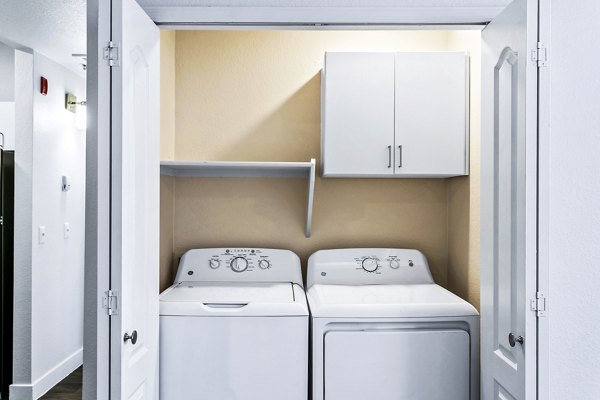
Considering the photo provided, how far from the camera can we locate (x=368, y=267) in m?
2.54

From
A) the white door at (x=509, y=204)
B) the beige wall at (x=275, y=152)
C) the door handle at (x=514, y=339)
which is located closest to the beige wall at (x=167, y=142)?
the beige wall at (x=275, y=152)

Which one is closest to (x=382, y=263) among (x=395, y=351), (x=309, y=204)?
(x=309, y=204)

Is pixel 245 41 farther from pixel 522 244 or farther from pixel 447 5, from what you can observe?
pixel 522 244

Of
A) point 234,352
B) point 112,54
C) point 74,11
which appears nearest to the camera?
point 112,54

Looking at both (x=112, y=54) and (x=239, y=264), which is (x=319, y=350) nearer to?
(x=239, y=264)

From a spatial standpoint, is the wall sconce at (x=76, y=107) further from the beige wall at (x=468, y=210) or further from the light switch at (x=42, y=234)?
the beige wall at (x=468, y=210)

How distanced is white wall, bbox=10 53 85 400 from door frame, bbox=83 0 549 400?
4.34 feet

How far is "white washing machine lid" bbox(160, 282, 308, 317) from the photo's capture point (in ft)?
6.28

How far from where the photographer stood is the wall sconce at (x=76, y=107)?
2705mm

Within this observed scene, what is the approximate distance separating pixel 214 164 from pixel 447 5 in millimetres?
1245
